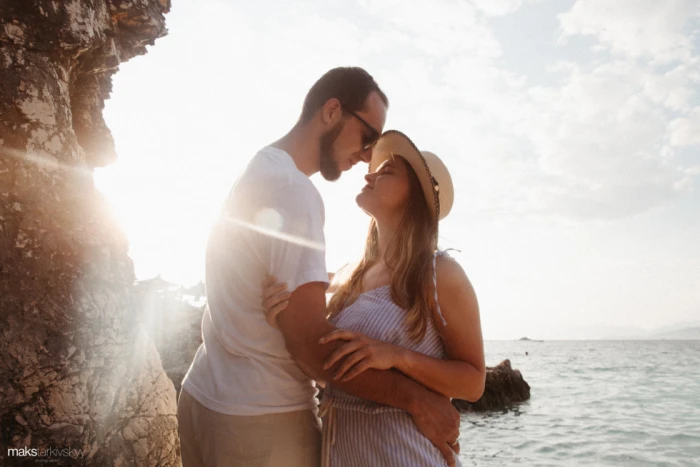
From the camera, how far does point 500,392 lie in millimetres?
20625

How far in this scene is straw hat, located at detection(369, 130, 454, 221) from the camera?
3244 millimetres

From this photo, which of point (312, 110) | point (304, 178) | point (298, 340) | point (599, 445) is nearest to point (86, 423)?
point (298, 340)

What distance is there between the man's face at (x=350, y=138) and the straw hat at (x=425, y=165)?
234 mm

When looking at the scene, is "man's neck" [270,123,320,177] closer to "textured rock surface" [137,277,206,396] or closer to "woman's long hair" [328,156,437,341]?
"woman's long hair" [328,156,437,341]

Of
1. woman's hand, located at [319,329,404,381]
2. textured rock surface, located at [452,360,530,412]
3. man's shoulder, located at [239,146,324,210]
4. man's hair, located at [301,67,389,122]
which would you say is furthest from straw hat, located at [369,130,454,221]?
textured rock surface, located at [452,360,530,412]

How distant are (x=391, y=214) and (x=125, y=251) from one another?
1.88 m

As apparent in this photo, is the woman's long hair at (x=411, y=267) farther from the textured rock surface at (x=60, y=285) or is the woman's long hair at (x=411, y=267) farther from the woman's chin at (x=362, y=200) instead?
the textured rock surface at (x=60, y=285)

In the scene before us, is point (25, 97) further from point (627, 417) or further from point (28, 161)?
point (627, 417)

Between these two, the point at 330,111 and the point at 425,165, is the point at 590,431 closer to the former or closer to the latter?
the point at 425,165

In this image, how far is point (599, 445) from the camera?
12.6m

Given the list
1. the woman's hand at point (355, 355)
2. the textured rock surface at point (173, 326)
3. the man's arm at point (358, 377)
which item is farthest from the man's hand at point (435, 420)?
the textured rock surface at point (173, 326)

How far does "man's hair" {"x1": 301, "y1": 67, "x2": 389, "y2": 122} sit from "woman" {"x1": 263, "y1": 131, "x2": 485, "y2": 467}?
0.49 metres

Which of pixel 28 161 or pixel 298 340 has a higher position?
pixel 28 161

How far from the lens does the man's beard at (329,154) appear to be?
109 inches
